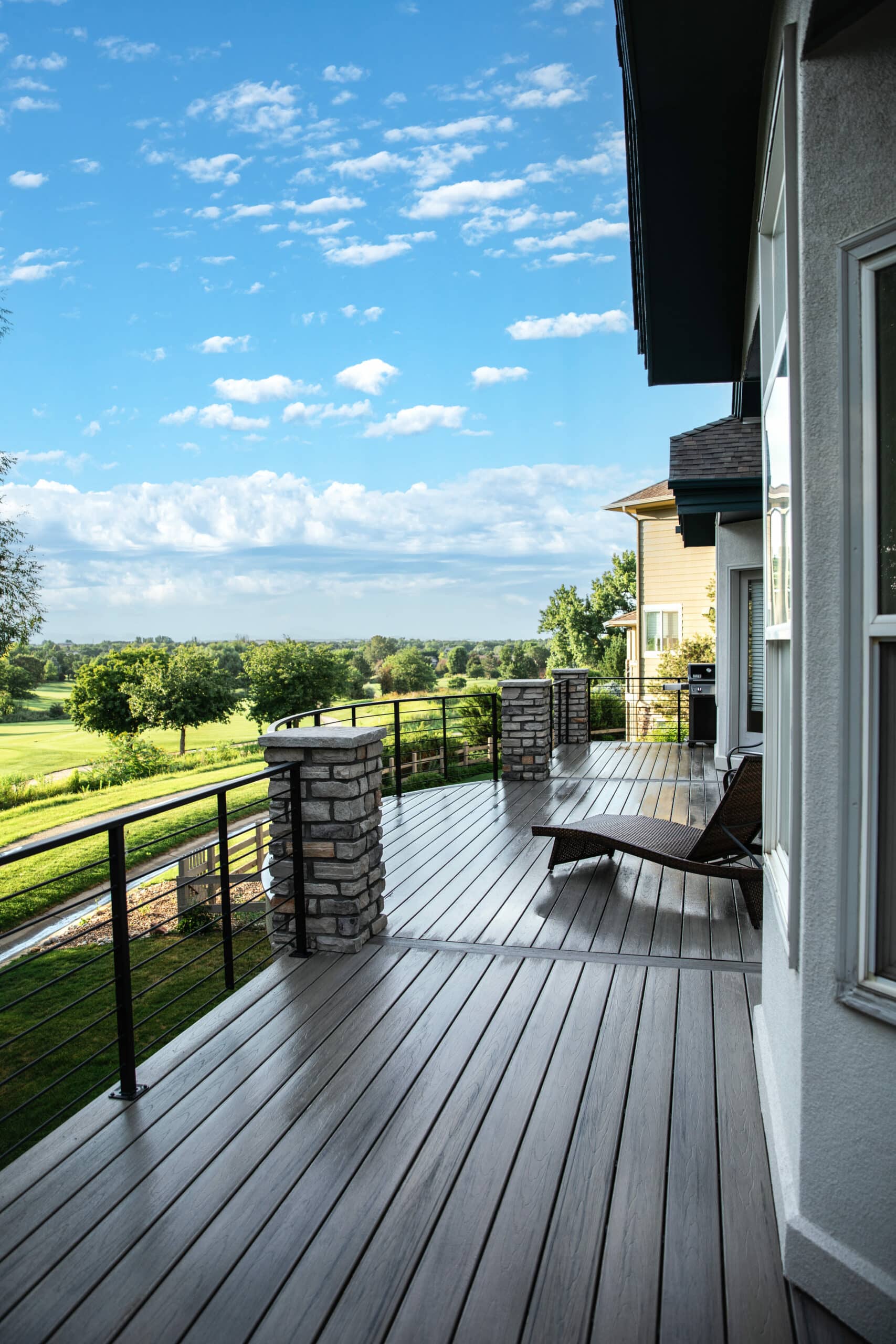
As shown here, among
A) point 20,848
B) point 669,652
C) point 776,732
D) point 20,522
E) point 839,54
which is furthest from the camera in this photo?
point 20,522

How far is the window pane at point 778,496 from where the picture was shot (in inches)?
83.9

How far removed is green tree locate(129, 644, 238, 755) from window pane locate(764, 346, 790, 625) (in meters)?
32.3

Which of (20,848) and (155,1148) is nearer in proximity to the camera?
(20,848)

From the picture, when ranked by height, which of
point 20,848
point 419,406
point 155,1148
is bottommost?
point 155,1148

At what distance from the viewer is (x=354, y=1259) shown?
191cm

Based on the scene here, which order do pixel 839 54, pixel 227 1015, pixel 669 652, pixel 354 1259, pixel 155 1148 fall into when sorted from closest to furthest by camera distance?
pixel 839 54
pixel 354 1259
pixel 155 1148
pixel 227 1015
pixel 669 652

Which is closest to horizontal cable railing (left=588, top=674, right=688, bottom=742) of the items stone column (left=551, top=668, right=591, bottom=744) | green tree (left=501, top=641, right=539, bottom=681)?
stone column (left=551, top=668, right=591, bottom=744)

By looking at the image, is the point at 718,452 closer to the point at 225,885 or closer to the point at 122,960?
the point at 225,885

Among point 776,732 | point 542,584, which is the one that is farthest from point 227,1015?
point 542,584

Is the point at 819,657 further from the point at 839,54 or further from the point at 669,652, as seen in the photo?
the point at 669,652

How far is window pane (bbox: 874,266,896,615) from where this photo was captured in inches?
62.9

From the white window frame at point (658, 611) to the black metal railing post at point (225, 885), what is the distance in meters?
16.9

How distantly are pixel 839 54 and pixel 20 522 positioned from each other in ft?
84.8

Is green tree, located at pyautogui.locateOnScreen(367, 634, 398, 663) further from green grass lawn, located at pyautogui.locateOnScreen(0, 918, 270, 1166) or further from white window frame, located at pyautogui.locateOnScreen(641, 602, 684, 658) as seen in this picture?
green grass lawn, located at pyautogui.locateOnScreen(0, 918, 270, 1166)
